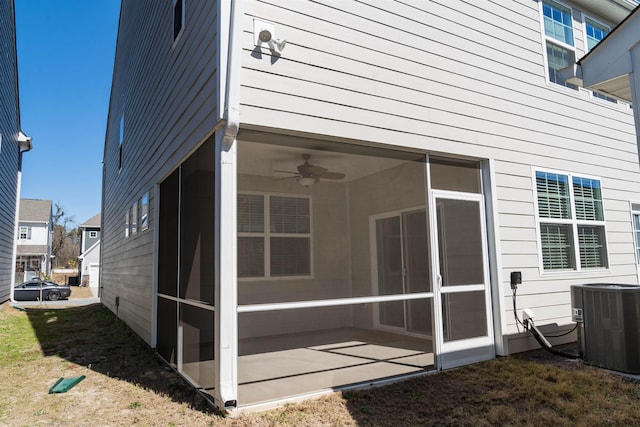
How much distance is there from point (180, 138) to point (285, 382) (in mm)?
2869

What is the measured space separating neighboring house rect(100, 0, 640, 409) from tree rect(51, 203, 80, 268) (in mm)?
39181

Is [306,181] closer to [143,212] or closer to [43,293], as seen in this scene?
[143,212]

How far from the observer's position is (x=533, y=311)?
201 inches

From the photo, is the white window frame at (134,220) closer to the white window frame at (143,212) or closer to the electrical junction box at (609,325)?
the white window frame at (143,212)

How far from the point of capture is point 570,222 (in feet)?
18.7

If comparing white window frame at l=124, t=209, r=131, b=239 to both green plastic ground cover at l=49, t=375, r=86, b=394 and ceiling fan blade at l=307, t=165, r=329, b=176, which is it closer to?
green plastic ground cover at l=49, t=375, r=86, b=394

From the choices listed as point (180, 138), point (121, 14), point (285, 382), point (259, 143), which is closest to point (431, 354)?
point (285, 382)

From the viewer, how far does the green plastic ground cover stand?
417 cm

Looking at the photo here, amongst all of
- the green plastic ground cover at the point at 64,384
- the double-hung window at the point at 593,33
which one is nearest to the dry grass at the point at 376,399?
the green plastic ground cover at the point at 64,384

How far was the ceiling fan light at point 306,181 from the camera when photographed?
6.08m

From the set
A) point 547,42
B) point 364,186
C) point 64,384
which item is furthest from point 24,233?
point 547,42

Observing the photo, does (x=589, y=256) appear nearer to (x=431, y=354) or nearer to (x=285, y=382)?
(x=431, y=354)

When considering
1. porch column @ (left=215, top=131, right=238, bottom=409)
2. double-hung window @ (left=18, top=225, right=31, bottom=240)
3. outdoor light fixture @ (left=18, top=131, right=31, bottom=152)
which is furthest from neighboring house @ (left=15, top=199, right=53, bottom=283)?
porch column @ (left=215, top=131, right=238, bottom=409)

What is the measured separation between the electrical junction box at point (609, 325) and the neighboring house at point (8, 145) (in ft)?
43.1
